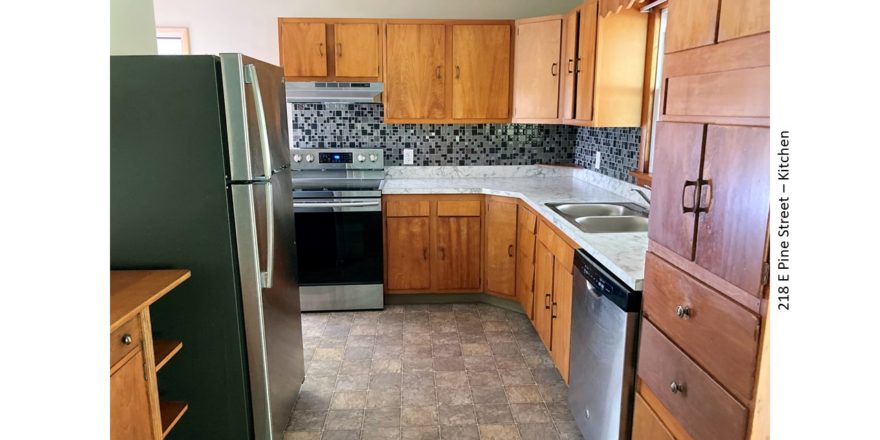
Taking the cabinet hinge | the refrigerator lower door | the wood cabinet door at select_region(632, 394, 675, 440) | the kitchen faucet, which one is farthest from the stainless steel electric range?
the cabinet hinge

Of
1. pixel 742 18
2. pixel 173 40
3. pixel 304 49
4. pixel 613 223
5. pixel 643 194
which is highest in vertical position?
pixel 173 40

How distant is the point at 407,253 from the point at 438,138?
103 centimetres

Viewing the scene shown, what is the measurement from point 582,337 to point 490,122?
215 centimetres

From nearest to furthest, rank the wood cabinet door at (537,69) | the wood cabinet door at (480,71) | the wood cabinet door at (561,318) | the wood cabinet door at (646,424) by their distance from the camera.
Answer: the wood cabinet door at (646,424)
the wood cabinet door at (561,318)
the wood cabinet door at (537,69)
the wood cabinet door at (480,71)

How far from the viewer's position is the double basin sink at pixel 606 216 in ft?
8.67

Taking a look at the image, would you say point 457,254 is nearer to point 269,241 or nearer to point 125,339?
point 269,241

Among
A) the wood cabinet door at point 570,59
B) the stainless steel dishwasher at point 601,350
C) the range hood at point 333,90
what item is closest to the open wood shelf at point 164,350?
the stainless steel dishwasher at point 601,350

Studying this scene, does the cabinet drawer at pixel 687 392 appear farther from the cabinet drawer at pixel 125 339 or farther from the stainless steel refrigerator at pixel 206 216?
the cabinet drawer at pixel 125 339

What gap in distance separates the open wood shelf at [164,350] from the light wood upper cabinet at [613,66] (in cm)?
241

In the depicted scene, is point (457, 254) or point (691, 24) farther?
point (457, 254)

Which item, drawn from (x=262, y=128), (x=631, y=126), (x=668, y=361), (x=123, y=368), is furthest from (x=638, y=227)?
(x=123, y=368)

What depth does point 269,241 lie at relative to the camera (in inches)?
78.2

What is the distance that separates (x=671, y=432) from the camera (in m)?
1.48

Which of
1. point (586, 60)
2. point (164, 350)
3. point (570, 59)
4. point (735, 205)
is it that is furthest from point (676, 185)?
point (570, 59)
